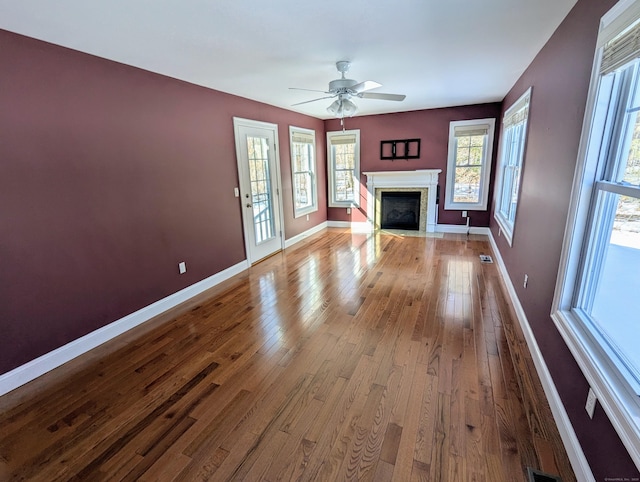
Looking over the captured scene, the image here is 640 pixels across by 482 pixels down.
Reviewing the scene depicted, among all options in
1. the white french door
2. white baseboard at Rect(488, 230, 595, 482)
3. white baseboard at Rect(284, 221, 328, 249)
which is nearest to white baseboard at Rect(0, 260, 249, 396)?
the white french door

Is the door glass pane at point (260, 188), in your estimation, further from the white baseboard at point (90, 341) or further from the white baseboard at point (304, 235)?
the white baseboard at point (90, 341)

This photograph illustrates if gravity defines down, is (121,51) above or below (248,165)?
above

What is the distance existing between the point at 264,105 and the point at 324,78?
1.67 meters

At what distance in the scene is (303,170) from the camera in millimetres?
6176

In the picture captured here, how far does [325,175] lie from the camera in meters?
7.00

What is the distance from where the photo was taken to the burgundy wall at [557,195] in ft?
4.50

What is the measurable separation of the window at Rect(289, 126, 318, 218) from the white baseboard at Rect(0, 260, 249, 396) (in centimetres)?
268

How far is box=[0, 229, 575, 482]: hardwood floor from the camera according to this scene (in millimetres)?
1581

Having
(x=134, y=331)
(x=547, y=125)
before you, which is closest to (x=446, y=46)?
(x=547, y=125)

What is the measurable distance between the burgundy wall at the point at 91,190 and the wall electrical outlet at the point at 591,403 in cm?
343

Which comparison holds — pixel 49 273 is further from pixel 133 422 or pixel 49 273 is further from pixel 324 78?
pixel 324 78

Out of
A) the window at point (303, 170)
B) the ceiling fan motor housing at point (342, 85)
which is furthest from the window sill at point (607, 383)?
the window at point (303, 170)

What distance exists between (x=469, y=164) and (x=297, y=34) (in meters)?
4.69

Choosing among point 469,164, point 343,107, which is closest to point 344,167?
point 469,164
